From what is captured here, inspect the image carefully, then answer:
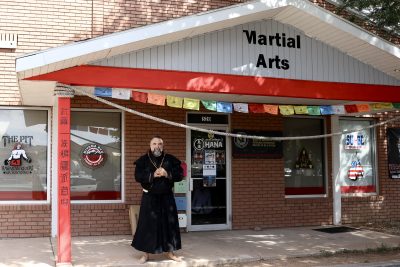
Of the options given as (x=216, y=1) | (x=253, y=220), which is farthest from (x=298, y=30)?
(x=253, y=220)

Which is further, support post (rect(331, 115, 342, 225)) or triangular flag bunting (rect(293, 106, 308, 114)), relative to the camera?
support post (rect(331, 115, 342, 225))

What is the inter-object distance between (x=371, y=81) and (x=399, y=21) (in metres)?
1.23

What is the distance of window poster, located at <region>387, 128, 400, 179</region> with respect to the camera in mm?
12188

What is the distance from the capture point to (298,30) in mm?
9016

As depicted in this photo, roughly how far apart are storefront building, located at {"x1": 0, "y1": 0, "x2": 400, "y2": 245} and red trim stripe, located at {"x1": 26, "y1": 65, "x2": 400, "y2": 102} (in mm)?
20

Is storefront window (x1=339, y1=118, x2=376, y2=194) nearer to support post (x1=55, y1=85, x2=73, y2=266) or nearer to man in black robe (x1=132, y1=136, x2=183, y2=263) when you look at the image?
man in black robe (x1=132, y1=136, x2=183, y2=263)

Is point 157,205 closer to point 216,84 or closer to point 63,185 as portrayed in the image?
point 63,185

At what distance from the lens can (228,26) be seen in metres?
8.41

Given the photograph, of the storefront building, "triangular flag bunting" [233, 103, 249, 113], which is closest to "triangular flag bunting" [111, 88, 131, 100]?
the storefront building

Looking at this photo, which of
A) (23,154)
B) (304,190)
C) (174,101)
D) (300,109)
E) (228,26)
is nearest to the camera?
(174,101)

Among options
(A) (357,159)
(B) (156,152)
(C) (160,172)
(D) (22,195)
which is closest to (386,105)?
(A) (357,159)

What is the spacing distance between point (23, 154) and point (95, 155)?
53.1 inches

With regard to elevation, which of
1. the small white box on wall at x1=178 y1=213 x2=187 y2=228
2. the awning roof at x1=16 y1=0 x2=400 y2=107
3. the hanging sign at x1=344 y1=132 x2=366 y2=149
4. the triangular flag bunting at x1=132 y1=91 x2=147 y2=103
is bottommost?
the small white box on wall at x1=178 y1=213 x2=187 y2=228

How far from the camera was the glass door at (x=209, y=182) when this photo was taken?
34.8 feet
